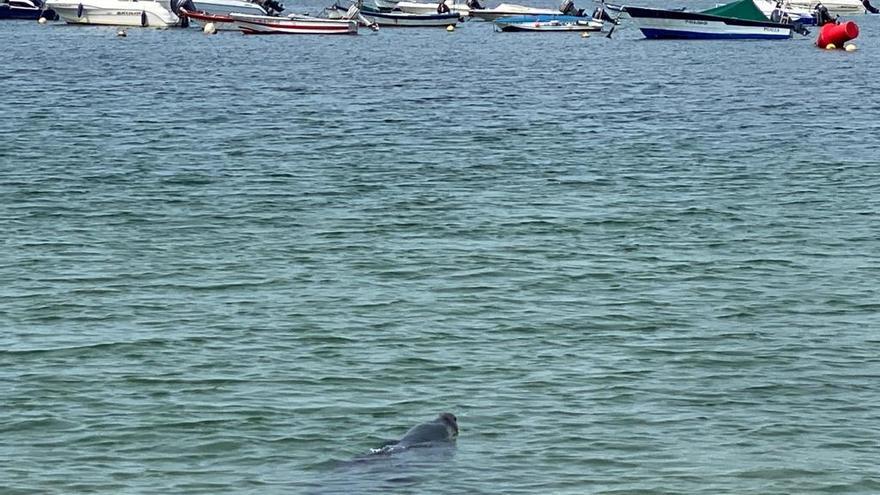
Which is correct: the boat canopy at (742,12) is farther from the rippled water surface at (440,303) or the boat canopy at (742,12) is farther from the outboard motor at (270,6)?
the rippled water surface at (440,303)

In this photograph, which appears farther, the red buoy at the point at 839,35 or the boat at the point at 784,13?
the boat at the point at 784,13

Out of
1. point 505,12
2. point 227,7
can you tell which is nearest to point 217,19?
point 227,7

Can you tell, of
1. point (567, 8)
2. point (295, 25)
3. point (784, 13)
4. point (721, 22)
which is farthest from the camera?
point (567, 8)

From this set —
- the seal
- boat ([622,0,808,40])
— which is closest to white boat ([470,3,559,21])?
boat ([622,0,808,40])

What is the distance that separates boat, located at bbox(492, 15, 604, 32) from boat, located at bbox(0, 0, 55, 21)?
36.6 metres

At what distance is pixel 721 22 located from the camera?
99.1 meters

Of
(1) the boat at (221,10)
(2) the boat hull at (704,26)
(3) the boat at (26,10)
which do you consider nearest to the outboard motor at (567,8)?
(2) the boat hull at (704,26)

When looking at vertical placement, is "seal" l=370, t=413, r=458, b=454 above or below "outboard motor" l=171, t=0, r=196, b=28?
below

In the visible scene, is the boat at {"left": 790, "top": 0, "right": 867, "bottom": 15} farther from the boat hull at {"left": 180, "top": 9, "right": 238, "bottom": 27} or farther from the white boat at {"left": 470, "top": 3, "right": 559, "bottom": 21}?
the boat hull at {"left": 180, "top": 9, "right": 238, "bottom": 27}

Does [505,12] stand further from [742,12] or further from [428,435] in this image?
[428,435]

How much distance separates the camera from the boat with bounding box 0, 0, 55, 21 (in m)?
124

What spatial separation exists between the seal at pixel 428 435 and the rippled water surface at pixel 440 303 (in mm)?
271

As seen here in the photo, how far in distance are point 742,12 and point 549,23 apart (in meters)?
21.1

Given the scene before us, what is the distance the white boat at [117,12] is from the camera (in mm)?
114375
